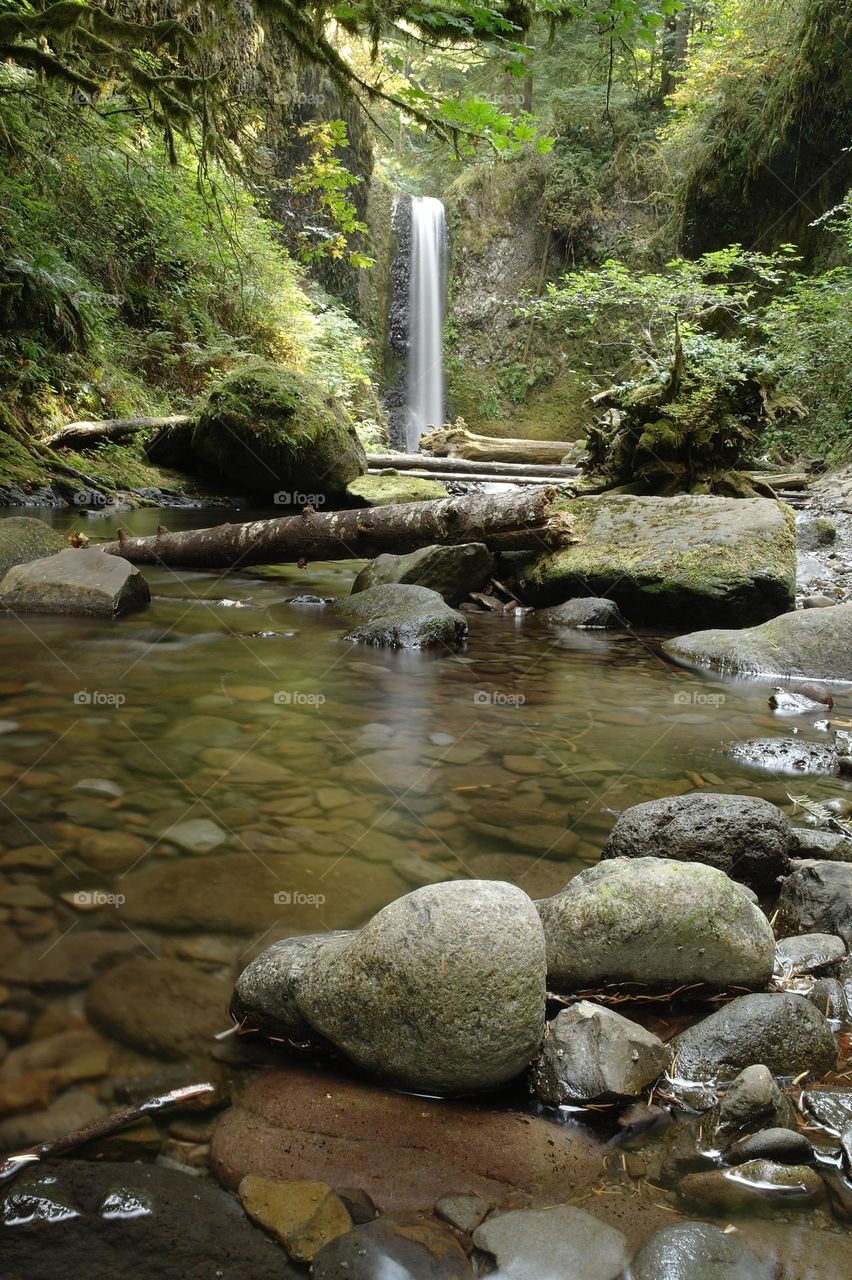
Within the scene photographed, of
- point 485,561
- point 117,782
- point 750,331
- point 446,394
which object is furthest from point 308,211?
point 117,782

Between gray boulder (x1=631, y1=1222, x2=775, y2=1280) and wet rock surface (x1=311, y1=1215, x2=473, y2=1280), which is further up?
gray boulder (x1=631, y1=1222, x2=775, y2=1280)

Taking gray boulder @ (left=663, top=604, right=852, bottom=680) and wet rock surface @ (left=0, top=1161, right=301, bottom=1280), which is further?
gray boulder @ (left=663, top=604, right=852, bottom=680)

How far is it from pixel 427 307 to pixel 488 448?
915 cm

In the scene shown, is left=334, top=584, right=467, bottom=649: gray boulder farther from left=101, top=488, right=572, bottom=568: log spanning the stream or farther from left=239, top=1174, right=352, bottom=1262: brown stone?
left=239, top=1174, right=352, bottom=1262: brown stone

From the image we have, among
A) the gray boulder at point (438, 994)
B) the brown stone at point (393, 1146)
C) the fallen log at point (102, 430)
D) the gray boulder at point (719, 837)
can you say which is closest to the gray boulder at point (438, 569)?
the gray boulder at point (719, 837)

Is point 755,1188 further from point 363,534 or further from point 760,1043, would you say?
point 363,534

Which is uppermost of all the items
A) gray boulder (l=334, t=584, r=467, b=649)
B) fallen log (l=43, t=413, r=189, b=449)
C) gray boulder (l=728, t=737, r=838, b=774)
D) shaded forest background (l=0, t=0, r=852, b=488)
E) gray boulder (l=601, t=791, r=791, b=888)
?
shaded forest background (l=0, t=0, r=852, b=488)

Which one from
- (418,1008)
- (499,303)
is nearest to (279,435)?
(418,1008)

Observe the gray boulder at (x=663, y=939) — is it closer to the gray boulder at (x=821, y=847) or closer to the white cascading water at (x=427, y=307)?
the gray boulder at (x=821, y=847)

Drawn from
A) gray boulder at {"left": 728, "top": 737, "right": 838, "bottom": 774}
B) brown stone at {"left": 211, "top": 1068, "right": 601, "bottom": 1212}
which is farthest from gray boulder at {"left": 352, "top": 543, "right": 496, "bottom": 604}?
brown stone at {"left": 211, "top": 1068, "right": 601, "bottom": 1212}

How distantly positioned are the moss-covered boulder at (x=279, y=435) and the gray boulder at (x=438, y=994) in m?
9.90

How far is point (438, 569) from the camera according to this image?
22.6ft

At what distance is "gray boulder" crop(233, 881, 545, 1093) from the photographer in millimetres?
1702

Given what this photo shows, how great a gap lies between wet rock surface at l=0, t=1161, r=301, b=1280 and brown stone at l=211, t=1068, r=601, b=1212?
89 millimetres
